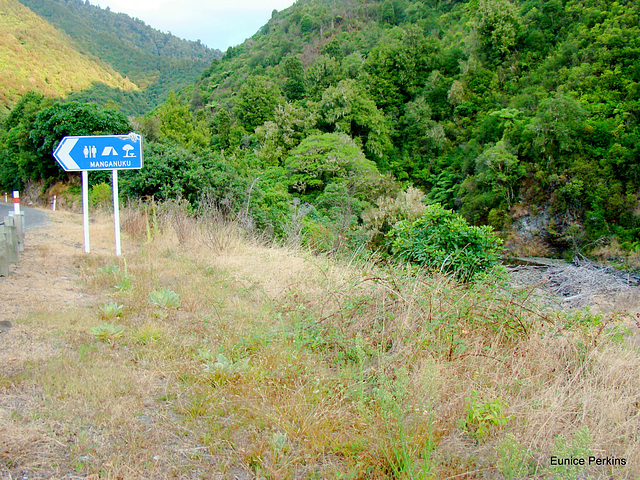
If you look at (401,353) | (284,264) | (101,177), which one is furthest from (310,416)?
(101,177)

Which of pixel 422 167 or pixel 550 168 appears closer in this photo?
pixel 550 168

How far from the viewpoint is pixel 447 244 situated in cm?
774

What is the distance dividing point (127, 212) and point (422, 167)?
3661cm

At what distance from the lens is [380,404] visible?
9.32 ft

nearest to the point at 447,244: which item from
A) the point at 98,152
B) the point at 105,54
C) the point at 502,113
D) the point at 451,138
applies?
the point at 98,152

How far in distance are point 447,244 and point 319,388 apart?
206 inches

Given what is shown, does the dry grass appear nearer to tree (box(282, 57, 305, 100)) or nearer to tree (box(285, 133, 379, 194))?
tree (box(285, 133, 379, 194))

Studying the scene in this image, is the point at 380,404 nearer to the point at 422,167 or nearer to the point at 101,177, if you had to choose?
the point at 101,177

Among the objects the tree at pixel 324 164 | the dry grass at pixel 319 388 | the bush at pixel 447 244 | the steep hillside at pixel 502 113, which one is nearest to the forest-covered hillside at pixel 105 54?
the steep hillside at pixel 502 113

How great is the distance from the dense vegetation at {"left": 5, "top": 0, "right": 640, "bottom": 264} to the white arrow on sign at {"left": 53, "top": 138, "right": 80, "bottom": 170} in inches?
178

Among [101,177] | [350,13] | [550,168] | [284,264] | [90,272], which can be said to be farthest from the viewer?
[350,13]

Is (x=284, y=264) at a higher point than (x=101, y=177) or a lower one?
lower

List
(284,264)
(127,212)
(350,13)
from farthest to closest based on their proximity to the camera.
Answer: (350,13), (127,212), (284,264)

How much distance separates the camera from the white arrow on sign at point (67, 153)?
22.1ft
